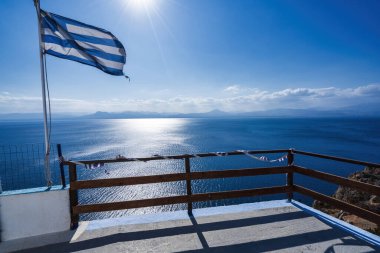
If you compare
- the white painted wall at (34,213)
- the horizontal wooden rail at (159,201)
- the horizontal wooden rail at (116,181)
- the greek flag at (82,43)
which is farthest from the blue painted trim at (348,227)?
the greek flag at (82,43)

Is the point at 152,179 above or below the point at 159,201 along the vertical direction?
above

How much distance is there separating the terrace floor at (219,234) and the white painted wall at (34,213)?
214 mm

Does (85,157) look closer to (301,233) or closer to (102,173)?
(102,173)

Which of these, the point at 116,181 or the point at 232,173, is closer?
the point at 116,181

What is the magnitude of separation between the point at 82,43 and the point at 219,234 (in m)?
4.80

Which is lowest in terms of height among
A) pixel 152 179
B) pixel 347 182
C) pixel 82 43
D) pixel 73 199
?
pixel 73 199

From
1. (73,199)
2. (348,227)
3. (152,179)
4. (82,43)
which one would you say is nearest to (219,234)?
(152,179)

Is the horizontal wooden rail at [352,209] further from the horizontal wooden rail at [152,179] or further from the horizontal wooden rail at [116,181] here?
the horizontal wooden rail at [116,181]

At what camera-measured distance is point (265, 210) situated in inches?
204

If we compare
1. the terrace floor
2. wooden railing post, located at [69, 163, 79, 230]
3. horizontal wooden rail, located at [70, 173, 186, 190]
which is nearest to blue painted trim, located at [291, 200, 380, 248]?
the terrace floor

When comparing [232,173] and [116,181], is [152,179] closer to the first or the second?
[116,181]

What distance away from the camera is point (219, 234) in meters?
4.13

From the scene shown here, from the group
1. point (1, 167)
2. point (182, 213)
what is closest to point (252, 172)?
point (182, 213)

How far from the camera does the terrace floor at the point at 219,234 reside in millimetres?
3711
